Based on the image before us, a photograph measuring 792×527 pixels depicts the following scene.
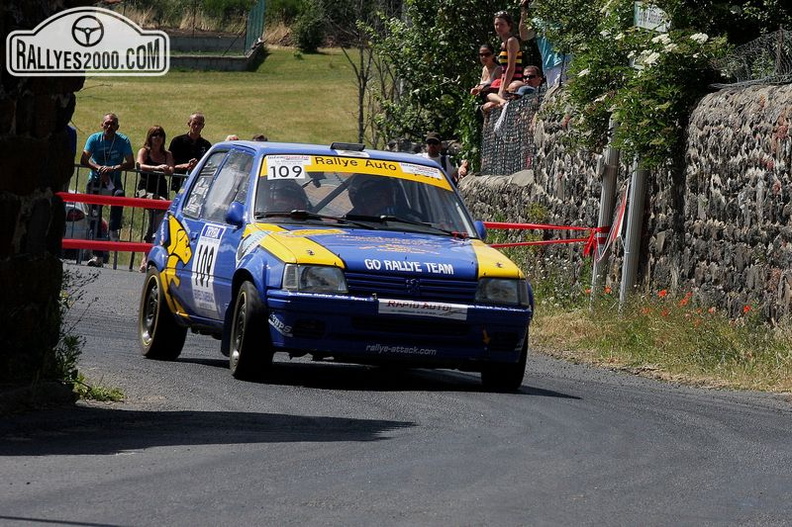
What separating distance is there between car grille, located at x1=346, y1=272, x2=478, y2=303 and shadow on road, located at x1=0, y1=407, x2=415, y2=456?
159 centimetres

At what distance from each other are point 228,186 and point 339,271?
80.8 inches

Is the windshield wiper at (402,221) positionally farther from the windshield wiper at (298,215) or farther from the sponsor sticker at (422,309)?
→ the sponsor sticker at (422,309)

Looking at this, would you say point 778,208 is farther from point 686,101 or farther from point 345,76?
point 345,76

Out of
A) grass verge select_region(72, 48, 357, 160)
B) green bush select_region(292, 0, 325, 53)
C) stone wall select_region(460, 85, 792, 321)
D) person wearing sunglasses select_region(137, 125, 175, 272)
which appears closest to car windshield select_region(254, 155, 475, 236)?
stone wall select_region(460, 85, 792, 321)

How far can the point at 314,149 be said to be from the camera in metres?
12.6

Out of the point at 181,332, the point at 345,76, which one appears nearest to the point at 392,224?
the point at 181,332

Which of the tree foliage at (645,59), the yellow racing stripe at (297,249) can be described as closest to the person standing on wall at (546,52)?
the tree foliage at (645,59)

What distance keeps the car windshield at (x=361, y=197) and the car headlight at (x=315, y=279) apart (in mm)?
1031

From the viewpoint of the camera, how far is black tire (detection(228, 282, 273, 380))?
11016 mm

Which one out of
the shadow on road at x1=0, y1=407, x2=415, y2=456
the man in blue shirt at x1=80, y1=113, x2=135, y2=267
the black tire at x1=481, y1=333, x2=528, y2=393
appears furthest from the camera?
the man in blue shirt at x1=80, y1=113, x2=135, y2=267

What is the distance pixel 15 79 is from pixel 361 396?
3.15 metres

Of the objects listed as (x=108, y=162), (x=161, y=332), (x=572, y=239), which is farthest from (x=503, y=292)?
(x=108, y=162)

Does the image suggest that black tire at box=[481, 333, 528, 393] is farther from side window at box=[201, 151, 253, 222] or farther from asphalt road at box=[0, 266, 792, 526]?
side window at box=[201, 151, 253, 222]

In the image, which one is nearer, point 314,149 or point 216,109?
point 314,149
